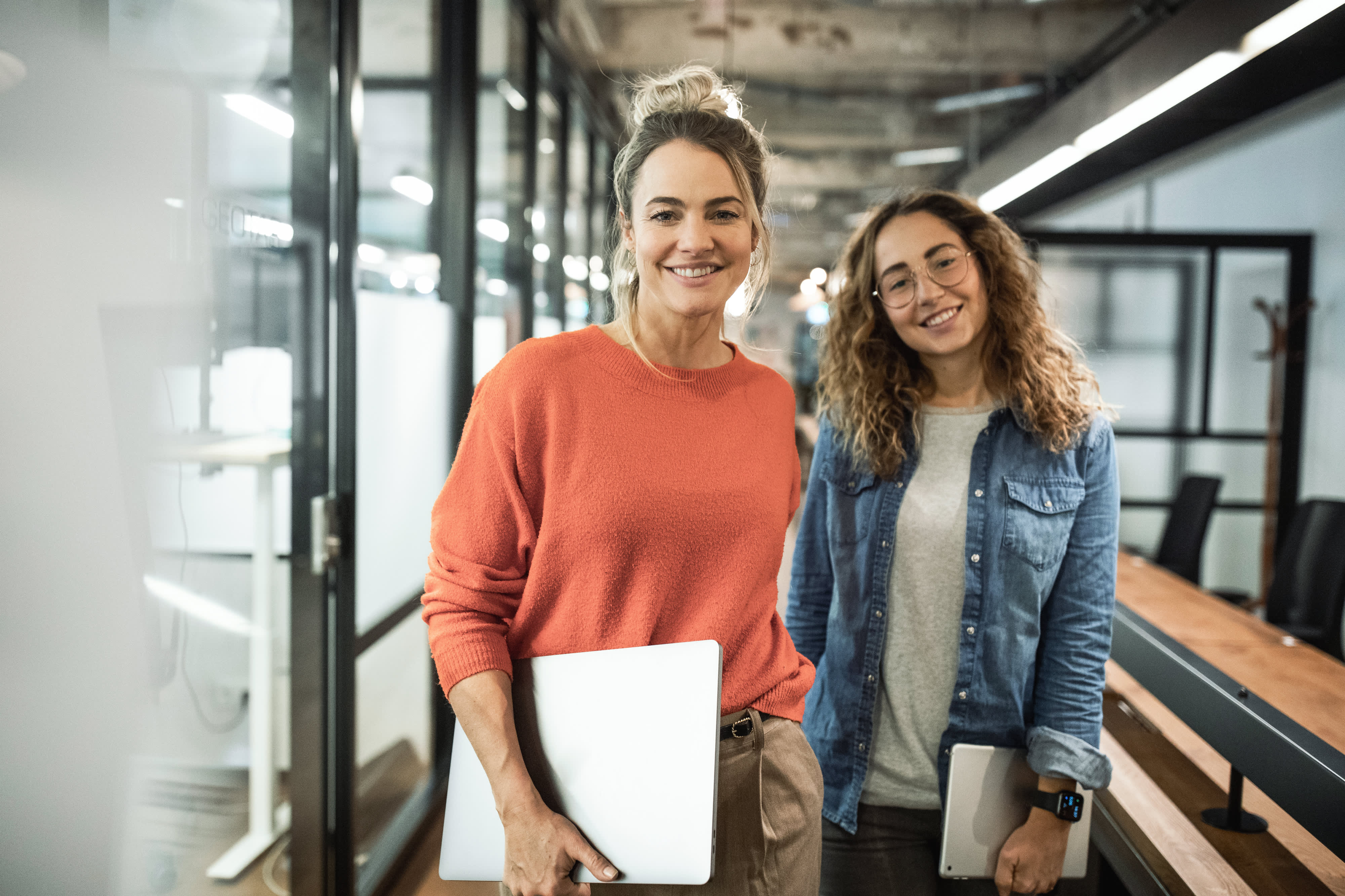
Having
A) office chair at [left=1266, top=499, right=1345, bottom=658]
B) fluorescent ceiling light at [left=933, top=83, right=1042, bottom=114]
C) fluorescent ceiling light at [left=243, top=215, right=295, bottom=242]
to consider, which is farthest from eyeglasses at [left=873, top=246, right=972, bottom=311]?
fluorescent ceiling light at [left=933, top=83, right=1042, bottom=114]

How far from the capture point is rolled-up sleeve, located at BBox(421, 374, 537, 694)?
0.99 meters

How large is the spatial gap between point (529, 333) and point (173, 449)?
279cm

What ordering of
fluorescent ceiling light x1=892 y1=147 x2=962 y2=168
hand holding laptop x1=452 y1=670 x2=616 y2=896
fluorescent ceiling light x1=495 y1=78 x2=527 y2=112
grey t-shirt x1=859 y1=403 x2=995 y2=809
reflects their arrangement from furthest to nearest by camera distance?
fluorescent ceiling light x1=892 y1=147 x2=962 y2=168 → fluorescent ceiling light x1=495 y1=78 x2=527 y2=112 → grey t-shirt x1=859 y1=403 x2=995 y2=809 → hand holding laptop x1=452 y1=670 x2=616 y2=896

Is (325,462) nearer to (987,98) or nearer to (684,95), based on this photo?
(684,95)

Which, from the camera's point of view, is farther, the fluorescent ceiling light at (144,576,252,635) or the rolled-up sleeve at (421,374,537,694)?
the fluorescent ceiling light at (144,576,252,635)

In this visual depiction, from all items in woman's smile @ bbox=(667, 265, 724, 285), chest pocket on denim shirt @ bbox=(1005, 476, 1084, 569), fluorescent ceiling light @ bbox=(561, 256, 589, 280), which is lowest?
chest pocket on denim shirt @ bbox=(1005, 476, 1084, 569)

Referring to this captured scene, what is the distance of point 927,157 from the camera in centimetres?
823

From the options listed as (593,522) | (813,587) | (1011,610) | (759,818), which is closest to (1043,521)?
(1011,610)

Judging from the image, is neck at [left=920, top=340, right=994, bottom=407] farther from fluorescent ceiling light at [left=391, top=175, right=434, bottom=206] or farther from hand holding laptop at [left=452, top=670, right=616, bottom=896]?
fluorescent ceiling light at [left=391, top=175, right=434, bottom=206]

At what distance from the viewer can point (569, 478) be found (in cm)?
102

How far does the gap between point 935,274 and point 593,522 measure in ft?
2.51

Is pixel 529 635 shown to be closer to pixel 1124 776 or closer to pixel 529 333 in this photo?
pixel 1124 776

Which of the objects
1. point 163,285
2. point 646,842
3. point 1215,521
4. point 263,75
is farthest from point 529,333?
point 1215,521

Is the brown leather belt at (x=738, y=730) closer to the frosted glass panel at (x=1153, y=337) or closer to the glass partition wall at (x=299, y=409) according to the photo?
the glass partition wall at (x=299, y=409)
